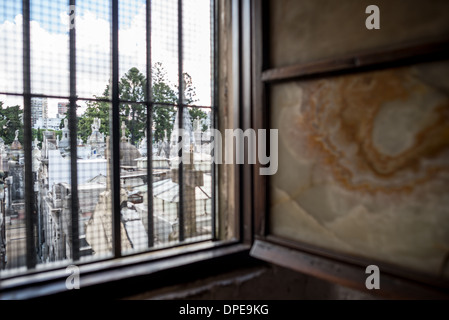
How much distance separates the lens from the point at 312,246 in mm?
1153

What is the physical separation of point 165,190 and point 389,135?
3.33ft

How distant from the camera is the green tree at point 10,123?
3.68 ft

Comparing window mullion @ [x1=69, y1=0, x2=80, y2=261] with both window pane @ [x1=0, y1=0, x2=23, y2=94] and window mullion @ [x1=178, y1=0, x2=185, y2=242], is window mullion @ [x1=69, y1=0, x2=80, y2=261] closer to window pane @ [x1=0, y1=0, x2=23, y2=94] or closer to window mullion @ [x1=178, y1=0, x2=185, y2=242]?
window pane @ [x1=0, y1=0, x2=23, y2=94]

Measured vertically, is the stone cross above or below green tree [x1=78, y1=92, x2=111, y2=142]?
below

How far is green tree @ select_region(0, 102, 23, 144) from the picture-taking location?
1.12 meters

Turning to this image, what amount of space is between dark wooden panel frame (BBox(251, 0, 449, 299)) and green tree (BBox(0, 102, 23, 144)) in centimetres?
97

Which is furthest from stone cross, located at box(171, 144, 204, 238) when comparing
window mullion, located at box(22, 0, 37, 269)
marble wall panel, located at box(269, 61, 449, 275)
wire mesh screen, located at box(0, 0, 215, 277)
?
window mullion, located at box(22, 0, 37, 269)

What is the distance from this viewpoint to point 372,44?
3.22 ft

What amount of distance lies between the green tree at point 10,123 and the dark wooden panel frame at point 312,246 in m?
0.97

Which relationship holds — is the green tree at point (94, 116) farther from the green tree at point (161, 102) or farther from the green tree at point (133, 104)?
the green tree at point (161, 102)

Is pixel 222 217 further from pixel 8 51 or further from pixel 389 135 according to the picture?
pixel 8 51

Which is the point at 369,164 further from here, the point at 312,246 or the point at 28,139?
the point at 28,139
